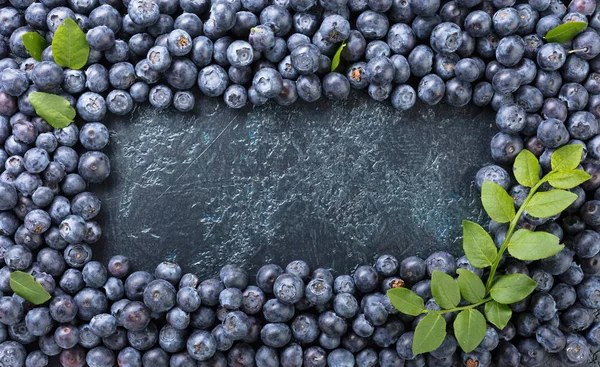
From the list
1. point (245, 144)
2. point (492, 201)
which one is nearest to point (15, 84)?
point (245, 144)

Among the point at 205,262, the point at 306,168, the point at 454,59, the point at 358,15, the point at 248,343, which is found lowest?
the point at 248,343

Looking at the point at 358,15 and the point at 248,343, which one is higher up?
the point at 358,15

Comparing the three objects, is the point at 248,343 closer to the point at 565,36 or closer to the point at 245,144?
the point at 245,144

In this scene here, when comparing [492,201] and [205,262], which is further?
[205,262]

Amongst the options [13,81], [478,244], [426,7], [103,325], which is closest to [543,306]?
[478,244]

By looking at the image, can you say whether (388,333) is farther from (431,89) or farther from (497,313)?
(431,89)

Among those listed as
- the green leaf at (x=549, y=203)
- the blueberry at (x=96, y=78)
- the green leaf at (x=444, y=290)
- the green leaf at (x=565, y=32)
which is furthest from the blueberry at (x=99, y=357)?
the green leaf at (x=565, y=32)

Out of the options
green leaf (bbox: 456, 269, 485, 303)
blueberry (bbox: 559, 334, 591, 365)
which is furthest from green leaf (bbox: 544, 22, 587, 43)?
blueberry (bbox: 559, 334, 591, 365)
